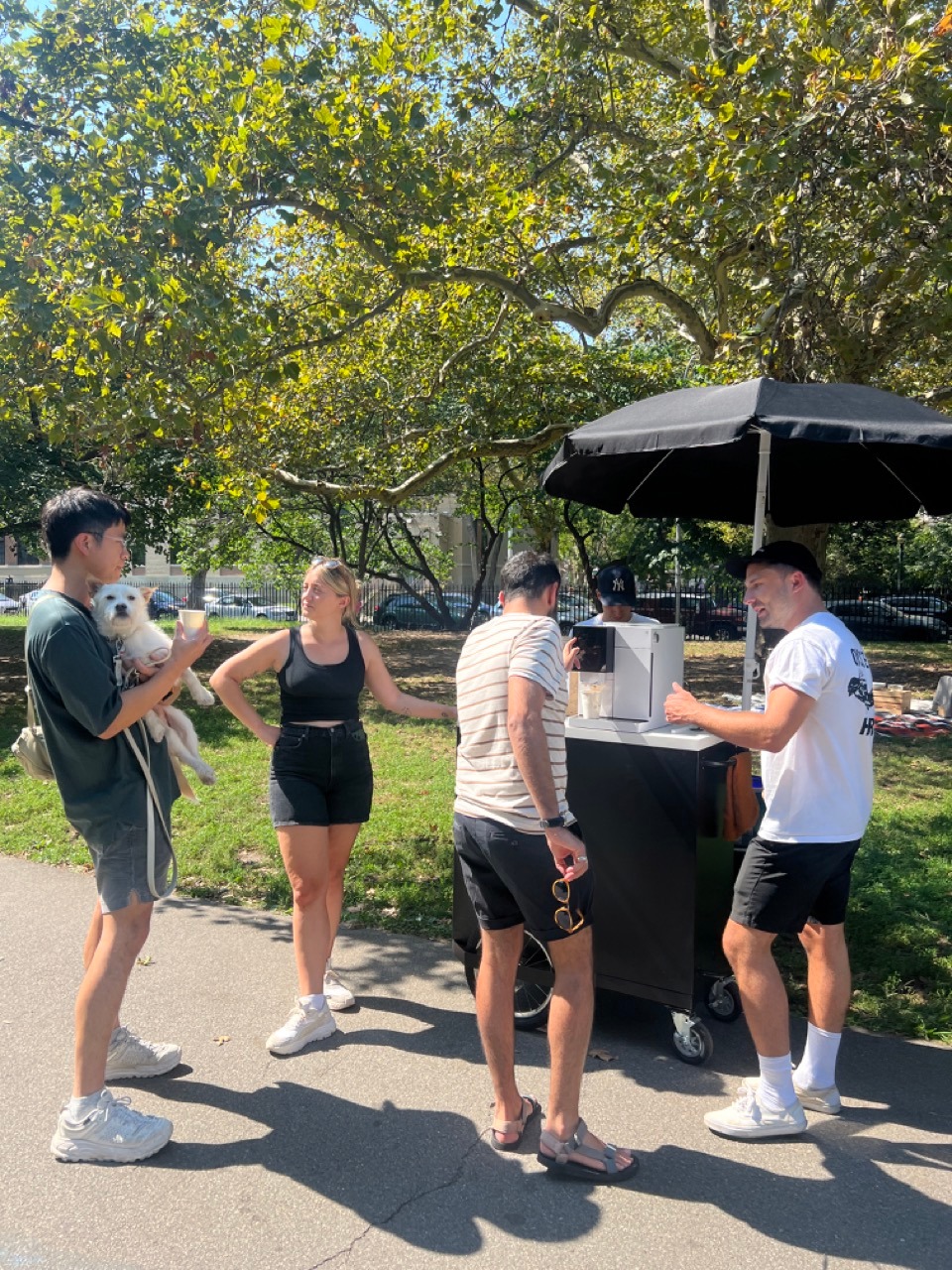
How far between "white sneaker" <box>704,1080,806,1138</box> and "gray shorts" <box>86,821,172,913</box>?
6.58ft

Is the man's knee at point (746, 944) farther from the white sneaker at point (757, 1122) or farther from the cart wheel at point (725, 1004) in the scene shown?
the cart wheel at point (725, 1004)

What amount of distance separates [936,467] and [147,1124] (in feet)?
13.5

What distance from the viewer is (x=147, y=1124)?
3.02 meters

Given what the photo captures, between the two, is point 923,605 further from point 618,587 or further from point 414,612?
point 618,587

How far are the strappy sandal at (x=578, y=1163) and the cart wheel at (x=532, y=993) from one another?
0.93 metres

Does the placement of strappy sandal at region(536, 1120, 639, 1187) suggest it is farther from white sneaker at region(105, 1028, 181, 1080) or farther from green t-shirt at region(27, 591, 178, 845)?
green t-shirt at region(27, 591, 178, 845)

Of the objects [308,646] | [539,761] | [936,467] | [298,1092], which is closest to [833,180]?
[936,467]

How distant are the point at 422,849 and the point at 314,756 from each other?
2725 millimetres

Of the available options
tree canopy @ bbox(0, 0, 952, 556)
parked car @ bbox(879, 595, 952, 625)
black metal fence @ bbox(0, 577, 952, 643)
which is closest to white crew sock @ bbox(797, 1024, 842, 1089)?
tree canopy @ bbox(0, 0, 952, 556)

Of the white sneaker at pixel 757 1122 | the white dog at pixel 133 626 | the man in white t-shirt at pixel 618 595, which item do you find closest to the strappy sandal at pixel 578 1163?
the white sneaker at pixel 757 1122

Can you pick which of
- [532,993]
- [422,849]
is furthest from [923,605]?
[532,993]

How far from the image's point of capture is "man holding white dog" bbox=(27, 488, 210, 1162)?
2.89m

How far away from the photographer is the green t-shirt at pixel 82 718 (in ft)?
9.41

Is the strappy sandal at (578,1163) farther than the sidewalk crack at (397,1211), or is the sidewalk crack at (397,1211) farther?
the strappy sandal at (578,1163)
